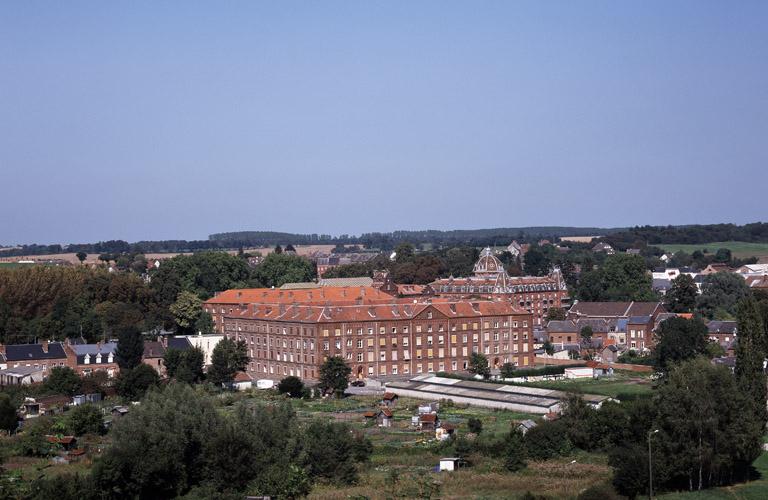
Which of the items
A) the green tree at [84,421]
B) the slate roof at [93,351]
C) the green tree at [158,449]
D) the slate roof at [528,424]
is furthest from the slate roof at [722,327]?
the green tree at [158,449]

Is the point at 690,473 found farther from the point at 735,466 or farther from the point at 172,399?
the point at 172,399

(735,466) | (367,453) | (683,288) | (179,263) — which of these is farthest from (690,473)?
(179,263)

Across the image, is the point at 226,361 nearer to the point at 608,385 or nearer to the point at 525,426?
the point at 608,385

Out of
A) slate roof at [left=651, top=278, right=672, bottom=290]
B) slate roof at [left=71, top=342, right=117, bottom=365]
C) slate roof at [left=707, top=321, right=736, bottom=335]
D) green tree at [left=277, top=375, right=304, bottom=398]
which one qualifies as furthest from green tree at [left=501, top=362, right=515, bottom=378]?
slate roof at [left=651, top=278, right=672, bottom=290]

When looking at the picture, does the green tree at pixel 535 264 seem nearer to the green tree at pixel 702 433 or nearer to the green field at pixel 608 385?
the green field at pixel 608 385

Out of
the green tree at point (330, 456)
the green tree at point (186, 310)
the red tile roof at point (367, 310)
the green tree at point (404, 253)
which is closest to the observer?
the green tree at point (330, 456)

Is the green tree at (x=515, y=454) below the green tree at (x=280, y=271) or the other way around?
below

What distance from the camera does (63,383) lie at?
63.7 m

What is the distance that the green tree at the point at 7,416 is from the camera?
52875 mm

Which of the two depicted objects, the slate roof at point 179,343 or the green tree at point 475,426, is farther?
the slate roof at point 179,343

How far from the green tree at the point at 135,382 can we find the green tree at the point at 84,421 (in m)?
10.3

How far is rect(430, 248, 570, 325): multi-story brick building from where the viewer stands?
331 feet

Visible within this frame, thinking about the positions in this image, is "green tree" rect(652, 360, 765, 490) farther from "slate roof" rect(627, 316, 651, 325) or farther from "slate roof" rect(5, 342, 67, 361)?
"slate roof" rect(627, 316, 651, 325)

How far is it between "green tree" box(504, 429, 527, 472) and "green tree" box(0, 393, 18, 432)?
23855mm
